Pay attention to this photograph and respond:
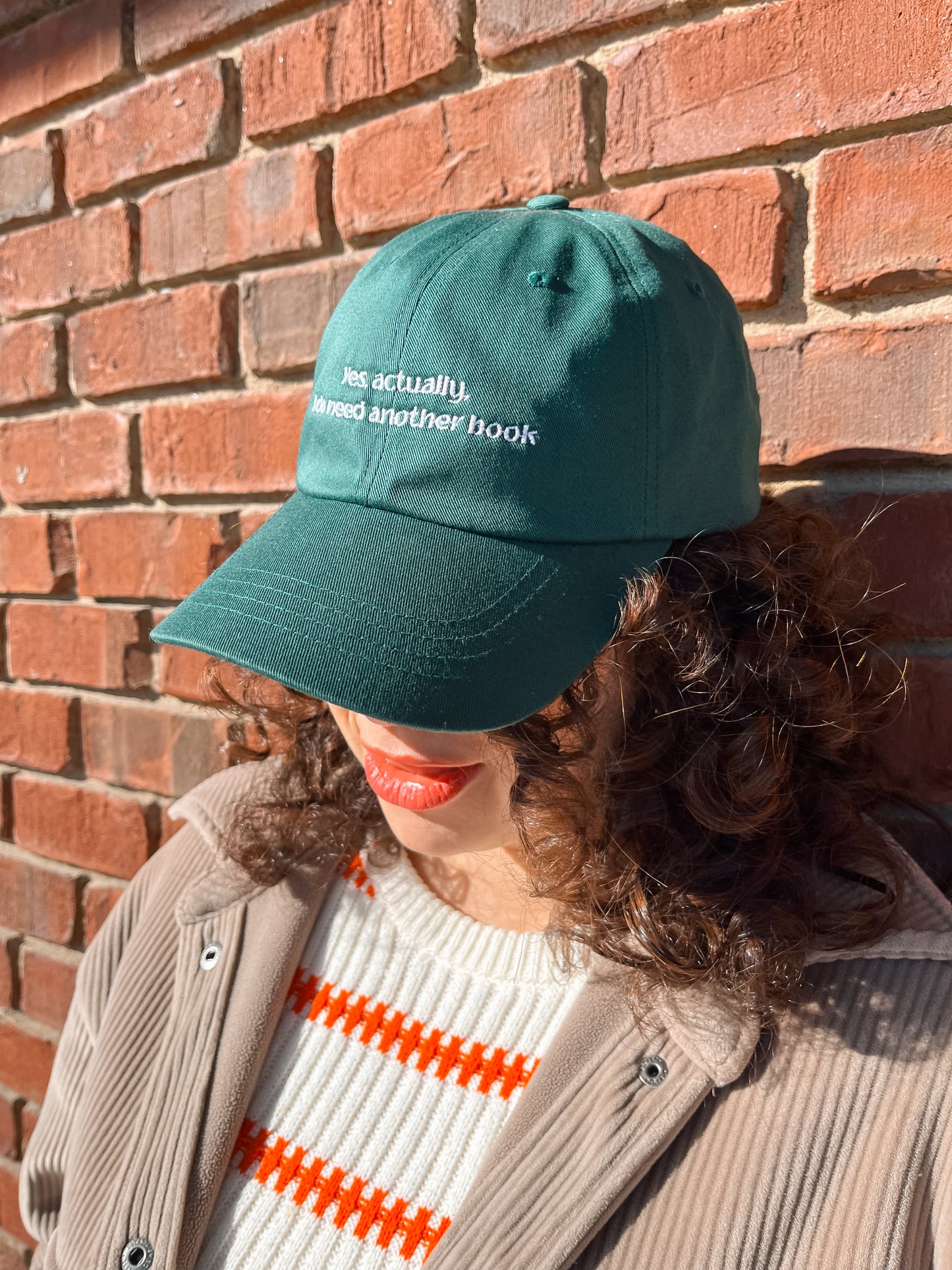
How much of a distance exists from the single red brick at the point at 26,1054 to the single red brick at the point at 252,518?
0.80 metres

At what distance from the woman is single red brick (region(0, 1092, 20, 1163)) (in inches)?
26.4

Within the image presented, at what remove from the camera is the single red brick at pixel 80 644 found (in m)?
1.27

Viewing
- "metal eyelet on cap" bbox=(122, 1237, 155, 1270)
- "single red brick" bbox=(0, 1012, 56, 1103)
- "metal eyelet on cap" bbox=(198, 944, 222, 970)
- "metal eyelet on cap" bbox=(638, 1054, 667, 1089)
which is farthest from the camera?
"single red brick" bbox=(0, 1012, 56, 1103)

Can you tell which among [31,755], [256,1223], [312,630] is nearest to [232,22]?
[312,630]

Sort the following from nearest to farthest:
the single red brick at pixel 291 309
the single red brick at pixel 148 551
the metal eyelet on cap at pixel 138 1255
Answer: the metal eyelet on cap at pixel 138 1255 → the single red brick at pixel 291 309 → the single red brick at pixel 148 551

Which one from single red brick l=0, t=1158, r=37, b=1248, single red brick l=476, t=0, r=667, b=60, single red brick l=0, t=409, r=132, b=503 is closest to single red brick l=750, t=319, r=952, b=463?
single red brick l=476, t=0, r=667, b=60

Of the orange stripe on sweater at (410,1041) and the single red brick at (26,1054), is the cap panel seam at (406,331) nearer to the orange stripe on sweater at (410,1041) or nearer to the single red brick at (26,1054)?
the orange stripe on sweater at (410,1041)

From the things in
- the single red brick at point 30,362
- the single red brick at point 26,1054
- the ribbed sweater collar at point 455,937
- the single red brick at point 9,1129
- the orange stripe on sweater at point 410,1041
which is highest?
the single red brick at point 30,362

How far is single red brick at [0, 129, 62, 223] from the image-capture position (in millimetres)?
1293

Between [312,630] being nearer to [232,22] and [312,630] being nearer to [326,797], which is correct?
[326,797]

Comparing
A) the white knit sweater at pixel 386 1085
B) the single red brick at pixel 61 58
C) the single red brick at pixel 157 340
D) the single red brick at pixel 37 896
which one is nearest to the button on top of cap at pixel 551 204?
the single red brick at pixel 157 340

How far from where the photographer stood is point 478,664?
63 cm

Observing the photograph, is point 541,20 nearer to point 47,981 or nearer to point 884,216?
point 884,216

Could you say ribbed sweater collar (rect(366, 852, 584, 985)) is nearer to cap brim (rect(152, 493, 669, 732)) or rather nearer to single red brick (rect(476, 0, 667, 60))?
cap brim (rect(152, 493, 669, 732))
